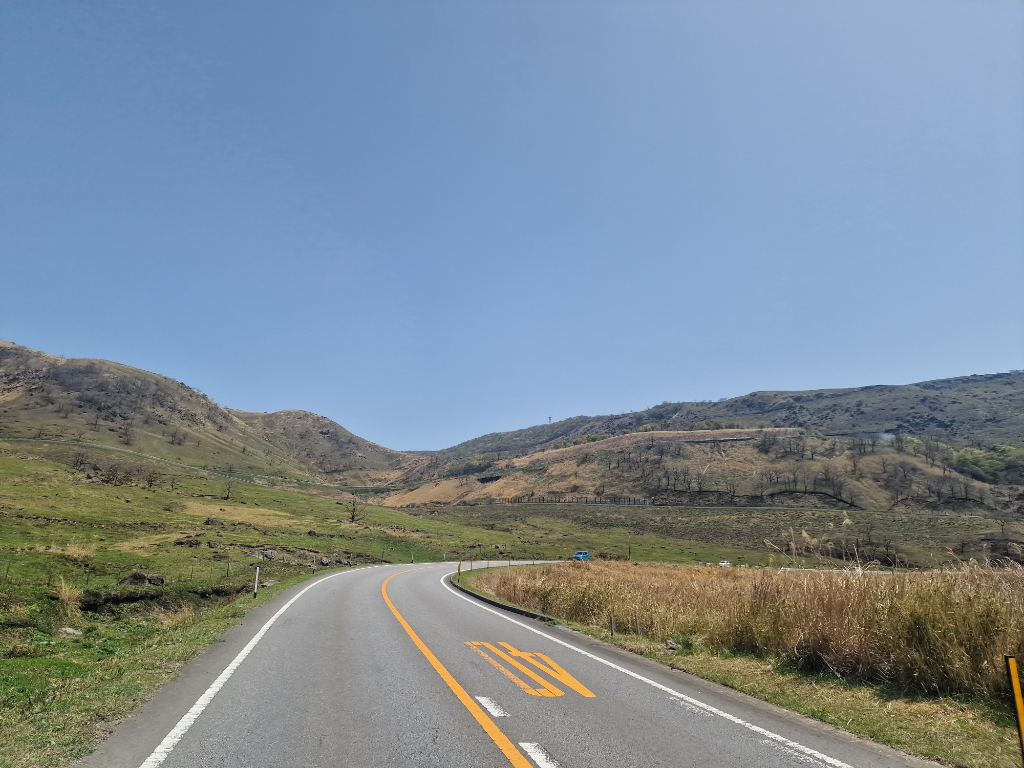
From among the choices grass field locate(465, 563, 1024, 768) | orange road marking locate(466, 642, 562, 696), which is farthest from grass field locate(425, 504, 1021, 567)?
orange road marking locate(466, 642, 562, 696)

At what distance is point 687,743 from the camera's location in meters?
6.02

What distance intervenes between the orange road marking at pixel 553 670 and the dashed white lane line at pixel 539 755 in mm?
2441

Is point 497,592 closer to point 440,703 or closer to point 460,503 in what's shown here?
point 440,703

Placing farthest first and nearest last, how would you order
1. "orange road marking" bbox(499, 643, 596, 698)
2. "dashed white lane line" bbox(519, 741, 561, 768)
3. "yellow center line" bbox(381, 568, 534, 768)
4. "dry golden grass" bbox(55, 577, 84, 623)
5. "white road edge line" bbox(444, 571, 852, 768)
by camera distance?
"dry golden grass" bbox(55, 577, 84, 623) → "orange road marking" bbox(499, 643, 596, 698) → "white road edge line" bbox(444, 571, 852, 768) → "yellow center line" bbox(381, 568, 534, 768) → "dashed white lane line" bbox(519, 741, 561, 768)

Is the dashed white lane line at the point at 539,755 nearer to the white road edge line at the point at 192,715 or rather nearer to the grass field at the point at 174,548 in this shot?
the white road edge line at the point at 192,715

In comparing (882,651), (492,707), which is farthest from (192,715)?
(882,651)

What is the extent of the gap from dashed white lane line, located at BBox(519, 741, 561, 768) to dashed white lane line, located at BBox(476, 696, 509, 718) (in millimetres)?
1104

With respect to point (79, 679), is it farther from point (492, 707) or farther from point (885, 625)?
point (885, 625)

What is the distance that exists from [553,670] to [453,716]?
327cm

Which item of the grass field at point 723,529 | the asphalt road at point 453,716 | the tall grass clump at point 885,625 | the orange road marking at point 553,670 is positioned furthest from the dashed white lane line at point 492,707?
the grass field at point 723,529

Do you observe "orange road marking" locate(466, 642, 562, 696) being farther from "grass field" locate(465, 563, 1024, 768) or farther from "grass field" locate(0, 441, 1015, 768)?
"grass field" locate(0, 441, 1015, 768)

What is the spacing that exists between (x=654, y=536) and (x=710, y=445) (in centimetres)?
6570

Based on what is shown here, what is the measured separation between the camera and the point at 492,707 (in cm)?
721

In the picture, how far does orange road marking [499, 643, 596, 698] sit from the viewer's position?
8.32 meters
